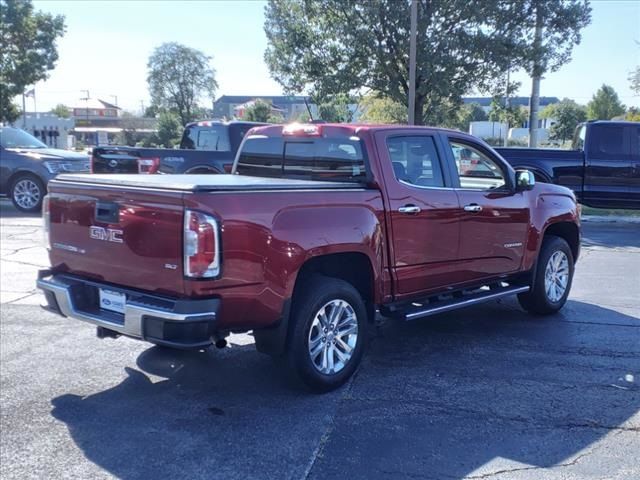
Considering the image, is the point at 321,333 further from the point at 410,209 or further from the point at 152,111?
the point at 152,111

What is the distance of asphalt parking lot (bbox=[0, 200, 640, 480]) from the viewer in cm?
384

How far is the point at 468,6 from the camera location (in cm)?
1953

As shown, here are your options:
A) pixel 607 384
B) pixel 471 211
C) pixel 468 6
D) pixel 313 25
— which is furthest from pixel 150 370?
pixel 313 25

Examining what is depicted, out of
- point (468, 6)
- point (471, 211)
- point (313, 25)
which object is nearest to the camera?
point (471, 211)

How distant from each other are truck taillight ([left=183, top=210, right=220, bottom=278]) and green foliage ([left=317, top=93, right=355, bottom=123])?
17037 mm

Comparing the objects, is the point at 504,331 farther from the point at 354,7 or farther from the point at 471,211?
the point at 354,7

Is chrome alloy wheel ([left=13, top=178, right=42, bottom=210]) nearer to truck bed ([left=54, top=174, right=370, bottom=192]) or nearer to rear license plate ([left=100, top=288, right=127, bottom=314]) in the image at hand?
truck bed ([left=54, top=174, right=370, bottom=192])

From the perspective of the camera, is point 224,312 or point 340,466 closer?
point 340,466

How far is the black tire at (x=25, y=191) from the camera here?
14805mm

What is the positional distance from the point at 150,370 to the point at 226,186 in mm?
1969

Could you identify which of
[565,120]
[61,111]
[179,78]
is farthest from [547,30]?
[61,111]

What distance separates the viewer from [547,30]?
21047mm

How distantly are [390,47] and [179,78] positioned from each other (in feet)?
168

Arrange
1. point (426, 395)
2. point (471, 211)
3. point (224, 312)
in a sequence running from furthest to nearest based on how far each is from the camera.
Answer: point (471, 211)
point (426, 395)
point (224, 312)
